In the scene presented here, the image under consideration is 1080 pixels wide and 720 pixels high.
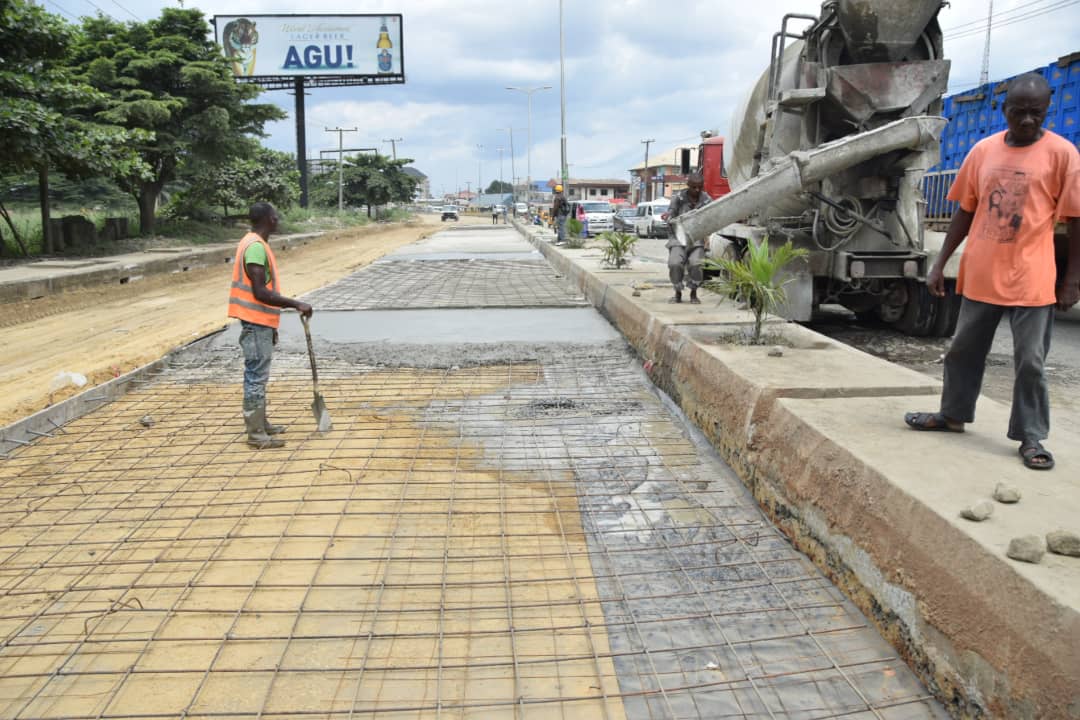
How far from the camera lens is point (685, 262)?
779 cm

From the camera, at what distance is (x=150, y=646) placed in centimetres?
272

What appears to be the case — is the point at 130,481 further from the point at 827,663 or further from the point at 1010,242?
the point at 1010,242

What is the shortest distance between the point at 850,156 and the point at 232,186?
921 inches

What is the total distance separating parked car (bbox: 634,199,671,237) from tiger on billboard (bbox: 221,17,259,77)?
851 inches

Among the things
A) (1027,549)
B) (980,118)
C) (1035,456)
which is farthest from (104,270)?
(1027,549)

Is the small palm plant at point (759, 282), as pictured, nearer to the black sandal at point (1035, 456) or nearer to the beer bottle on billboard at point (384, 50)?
the black sandal at point (1035, 456)

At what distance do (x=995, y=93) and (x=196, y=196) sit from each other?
2199cm

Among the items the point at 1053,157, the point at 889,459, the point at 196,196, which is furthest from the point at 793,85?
the point at 196,196

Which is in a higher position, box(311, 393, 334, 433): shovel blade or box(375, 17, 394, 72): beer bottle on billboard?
box(375, 17, 394, 72): beer bottle on billboard

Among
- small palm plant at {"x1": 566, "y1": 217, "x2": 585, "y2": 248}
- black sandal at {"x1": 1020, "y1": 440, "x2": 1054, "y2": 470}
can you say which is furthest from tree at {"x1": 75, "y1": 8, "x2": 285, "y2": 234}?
black sandal at {"x1": 1020, "y1": 440, "x2": 1054, "y2": 470}

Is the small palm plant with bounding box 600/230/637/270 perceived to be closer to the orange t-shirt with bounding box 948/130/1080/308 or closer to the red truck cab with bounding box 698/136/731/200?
the red truck cab with bounding box 698/136/731/200

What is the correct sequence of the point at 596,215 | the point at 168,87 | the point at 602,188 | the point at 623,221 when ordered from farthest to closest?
1. the point at 602,188
2. the point at 596,215
3. the point at 623,221
4. the point at 168,87

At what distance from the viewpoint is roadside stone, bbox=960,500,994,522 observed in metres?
2.44

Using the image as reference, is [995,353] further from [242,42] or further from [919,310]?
[242,42]
